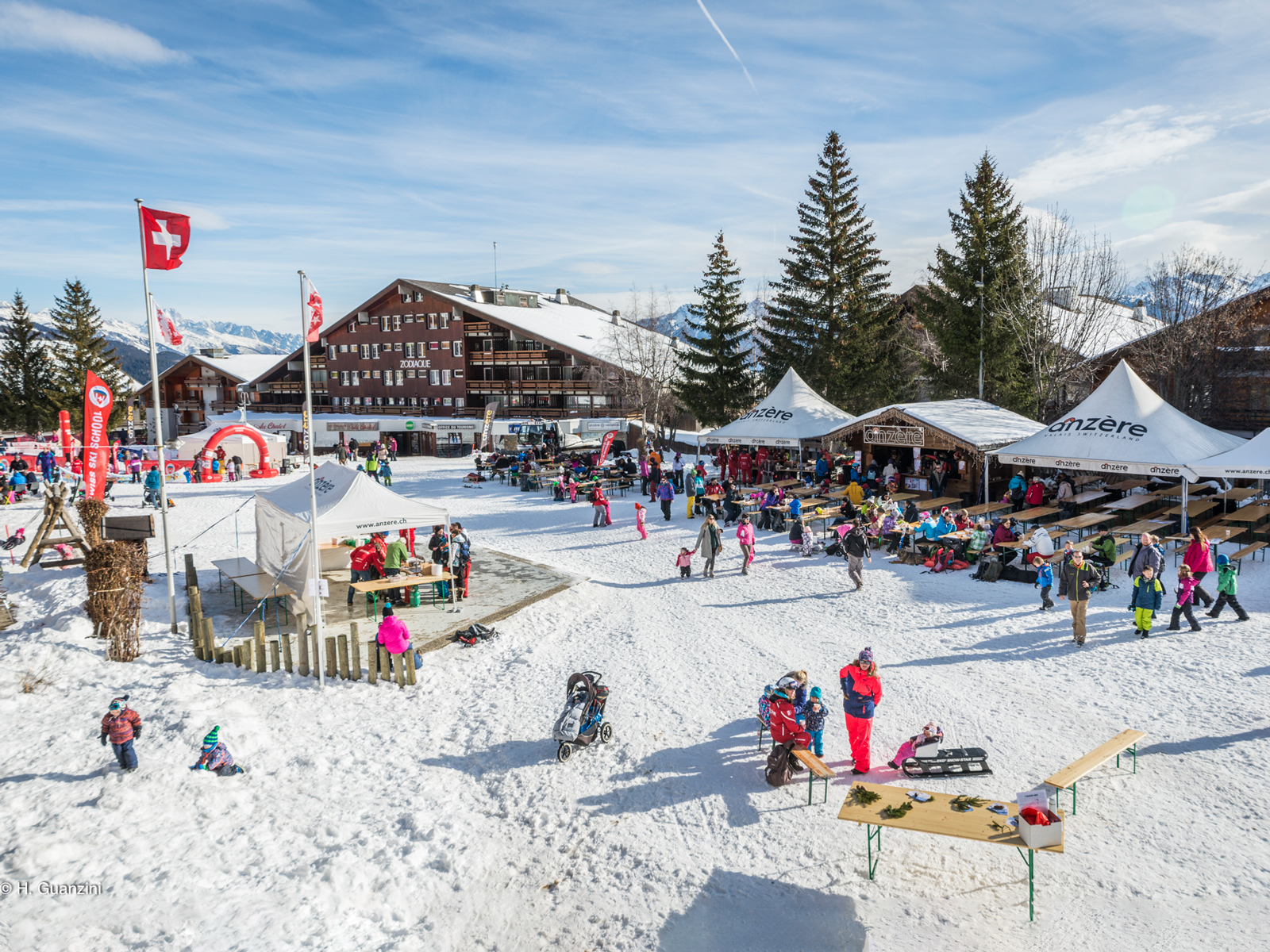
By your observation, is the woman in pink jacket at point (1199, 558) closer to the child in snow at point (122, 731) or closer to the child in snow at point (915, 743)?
the child in snow at point (915, 743)

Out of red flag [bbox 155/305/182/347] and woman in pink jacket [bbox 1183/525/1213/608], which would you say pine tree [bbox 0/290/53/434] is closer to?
red flag [bbox 155/305/182/347]

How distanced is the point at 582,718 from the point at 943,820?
3.89m

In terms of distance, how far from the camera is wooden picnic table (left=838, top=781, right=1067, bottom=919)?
585 cm

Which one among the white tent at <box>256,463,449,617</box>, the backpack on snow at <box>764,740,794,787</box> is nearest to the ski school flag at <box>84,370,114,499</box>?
the white tent at <box>256,463,449,617</box>

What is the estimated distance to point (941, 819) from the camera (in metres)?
6.18

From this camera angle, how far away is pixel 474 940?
5777mm

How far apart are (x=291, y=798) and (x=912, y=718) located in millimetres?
6844

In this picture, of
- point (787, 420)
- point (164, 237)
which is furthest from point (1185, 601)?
point (164, 237)

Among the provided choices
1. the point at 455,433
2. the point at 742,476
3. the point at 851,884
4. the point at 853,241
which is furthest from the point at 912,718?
the point at 455,433

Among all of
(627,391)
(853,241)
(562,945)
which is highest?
(853,241)

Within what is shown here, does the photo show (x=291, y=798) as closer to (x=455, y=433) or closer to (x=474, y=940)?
(x=474, y=940)

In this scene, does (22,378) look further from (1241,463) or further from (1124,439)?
(1241,463)

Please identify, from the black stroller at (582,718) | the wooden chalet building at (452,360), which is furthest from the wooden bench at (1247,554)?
the wooden chalet building at (452,360)

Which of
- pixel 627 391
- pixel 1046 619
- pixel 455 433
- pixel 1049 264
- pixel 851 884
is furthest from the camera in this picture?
pixel 455 433
